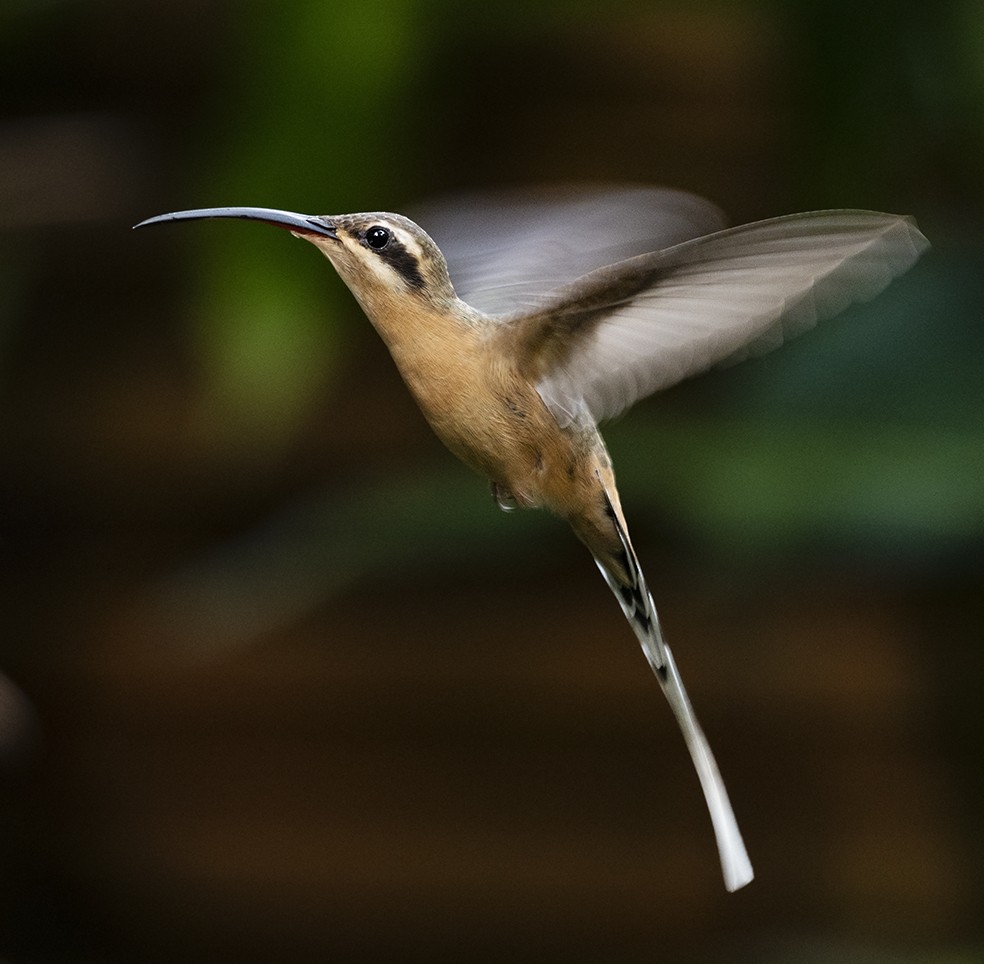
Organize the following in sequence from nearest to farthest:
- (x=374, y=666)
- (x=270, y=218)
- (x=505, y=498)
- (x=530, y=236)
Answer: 1. (x=270, y=218)
2. (x=505, y=498)
3. (x=530, y=236)
4. (x=374, y=666)

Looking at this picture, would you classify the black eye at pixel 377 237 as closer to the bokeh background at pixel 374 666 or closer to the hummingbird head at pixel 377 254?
the hummingbird head at pixel 377 254

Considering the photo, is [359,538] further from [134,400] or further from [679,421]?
[134,400]

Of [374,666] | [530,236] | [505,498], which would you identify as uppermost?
[530,236]

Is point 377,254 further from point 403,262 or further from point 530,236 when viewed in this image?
point 530,236

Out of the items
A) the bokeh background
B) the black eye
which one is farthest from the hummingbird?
the bokeh background

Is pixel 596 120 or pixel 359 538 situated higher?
pixel 596 120

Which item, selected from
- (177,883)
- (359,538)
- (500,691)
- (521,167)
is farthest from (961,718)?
(177,883)

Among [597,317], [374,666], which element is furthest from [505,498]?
[374,666]

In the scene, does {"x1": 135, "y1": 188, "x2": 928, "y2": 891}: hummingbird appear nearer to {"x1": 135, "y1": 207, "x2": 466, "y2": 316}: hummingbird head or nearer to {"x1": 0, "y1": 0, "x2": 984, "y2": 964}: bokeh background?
{"x1": 135, "y1": 207, "x2": 466, "y2": 316}: hummingbird head
